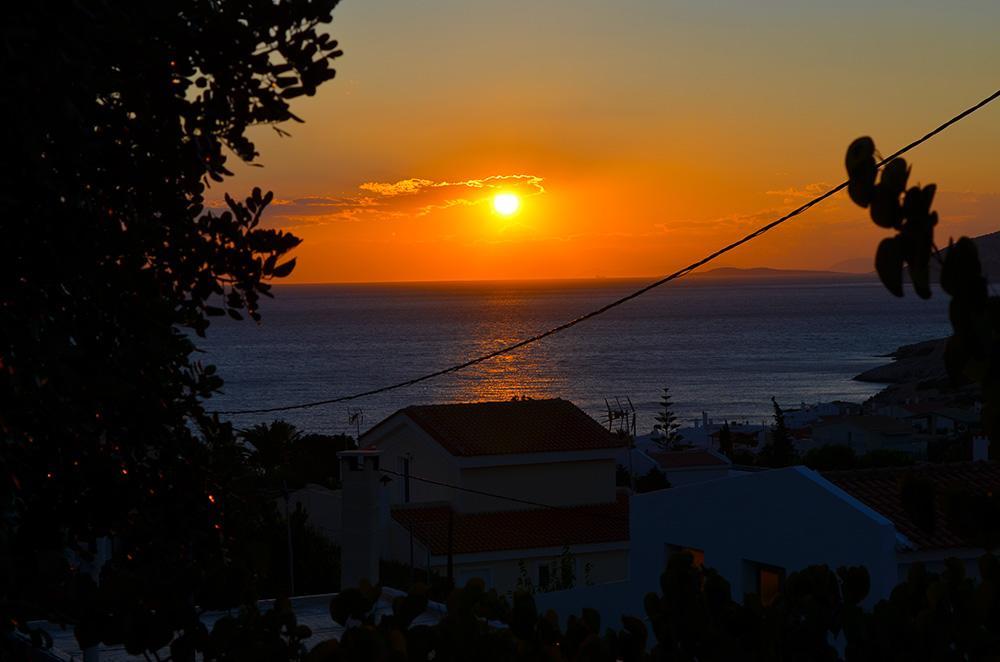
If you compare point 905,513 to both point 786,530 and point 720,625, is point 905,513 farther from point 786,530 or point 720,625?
point 720,625

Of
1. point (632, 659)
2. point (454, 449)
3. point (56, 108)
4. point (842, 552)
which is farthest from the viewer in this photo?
point (454, 449)

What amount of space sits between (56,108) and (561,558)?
86.3ft

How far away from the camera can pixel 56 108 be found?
3531 mm

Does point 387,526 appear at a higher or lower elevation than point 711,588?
lower

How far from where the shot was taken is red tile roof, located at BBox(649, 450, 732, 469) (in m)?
45.6

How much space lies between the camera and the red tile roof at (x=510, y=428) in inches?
1297

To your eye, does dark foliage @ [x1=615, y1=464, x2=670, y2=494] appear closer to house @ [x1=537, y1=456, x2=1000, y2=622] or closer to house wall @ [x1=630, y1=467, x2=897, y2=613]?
house @ [x1=537, y1=456, x2=1000, y2=622]

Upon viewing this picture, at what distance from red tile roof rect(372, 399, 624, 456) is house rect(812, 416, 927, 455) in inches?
1281

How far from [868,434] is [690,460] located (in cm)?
2155

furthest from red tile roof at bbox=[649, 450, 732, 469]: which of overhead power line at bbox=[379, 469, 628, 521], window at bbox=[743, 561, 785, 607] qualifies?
window at bbox=[743, 561, 785, 607]

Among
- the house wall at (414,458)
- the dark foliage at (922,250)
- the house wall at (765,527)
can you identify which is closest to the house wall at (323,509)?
the house wall at (414,458)

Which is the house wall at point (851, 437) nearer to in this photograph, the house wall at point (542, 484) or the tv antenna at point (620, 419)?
the tv antenna at point (620, 419)

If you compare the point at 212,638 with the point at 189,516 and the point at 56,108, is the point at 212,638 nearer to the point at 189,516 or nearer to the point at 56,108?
the point at 189,516

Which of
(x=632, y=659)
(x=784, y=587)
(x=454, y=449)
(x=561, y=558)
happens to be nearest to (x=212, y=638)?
(x=632, y=659)
